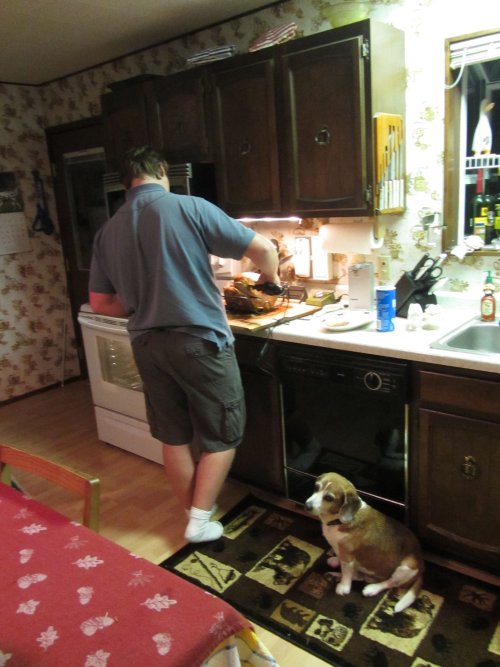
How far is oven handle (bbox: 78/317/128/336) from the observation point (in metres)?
2.81

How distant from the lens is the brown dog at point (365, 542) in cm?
187

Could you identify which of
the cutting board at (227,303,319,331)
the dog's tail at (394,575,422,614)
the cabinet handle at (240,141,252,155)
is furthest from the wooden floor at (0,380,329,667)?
the cabinet handle at (240,141,252,155)

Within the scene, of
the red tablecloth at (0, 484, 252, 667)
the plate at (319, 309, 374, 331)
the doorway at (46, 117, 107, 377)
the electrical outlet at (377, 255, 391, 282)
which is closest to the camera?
the red tablecloth at (0, 484, 252, 667)

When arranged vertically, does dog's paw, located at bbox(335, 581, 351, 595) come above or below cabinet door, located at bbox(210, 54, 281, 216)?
below

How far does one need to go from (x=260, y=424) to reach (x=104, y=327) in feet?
3.45

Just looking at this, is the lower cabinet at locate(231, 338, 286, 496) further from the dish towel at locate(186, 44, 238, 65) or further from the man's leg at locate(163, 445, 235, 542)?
the dish towel at locate(186, 44, 238, 65)

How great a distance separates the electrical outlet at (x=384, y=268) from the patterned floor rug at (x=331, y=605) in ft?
3.83

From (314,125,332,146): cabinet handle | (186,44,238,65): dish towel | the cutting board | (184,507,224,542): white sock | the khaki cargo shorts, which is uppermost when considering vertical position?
(186,44,238,65): dish towel

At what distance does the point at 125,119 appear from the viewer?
115 inches

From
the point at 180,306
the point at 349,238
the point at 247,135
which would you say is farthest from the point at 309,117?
the point at 180,306

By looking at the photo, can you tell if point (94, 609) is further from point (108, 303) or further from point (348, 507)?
point (108, 303)

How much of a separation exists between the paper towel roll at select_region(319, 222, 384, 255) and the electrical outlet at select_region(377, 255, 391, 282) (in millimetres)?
80

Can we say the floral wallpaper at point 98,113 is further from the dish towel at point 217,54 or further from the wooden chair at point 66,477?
the wooden chair at point 66,477

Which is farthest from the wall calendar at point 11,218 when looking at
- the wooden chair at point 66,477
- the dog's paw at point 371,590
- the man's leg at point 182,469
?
the dog's paw at point 371,590
